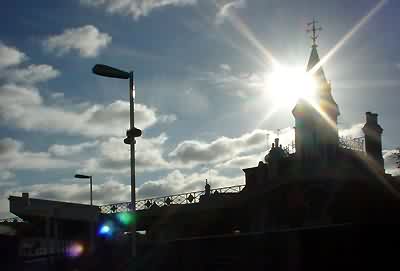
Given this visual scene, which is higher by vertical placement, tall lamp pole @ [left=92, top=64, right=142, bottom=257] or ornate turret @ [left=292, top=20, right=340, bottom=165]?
ornate turret @ [left=292, top=20, right=340, bottom=165]

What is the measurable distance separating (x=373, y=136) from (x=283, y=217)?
65.0 feet

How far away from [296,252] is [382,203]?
29790 millimetres

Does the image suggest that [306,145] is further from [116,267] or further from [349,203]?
[116,267]

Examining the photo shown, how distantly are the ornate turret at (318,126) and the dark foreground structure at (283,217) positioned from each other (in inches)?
3.8

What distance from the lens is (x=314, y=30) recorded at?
206 feet

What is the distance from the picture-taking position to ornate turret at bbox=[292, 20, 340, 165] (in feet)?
177

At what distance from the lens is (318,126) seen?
182 ft

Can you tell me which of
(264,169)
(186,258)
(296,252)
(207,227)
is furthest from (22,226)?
(296,252)

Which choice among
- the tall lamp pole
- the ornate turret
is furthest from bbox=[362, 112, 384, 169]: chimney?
the tall lamp pole

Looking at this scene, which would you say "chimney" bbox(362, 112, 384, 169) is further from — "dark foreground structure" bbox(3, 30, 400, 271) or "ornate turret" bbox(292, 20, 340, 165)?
"ornate turret" bbox(292, 20, 340, 165)

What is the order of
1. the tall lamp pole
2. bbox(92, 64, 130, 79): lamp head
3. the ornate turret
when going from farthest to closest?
the ornate turret
the tall lamp pole
bbox(92, 64, 130, 79): lamp head

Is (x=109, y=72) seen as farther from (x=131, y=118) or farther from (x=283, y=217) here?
(x=283, y=217)

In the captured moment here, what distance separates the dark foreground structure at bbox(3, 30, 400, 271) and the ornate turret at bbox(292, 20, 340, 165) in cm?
10

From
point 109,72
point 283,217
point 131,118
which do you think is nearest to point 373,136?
point 283,217
